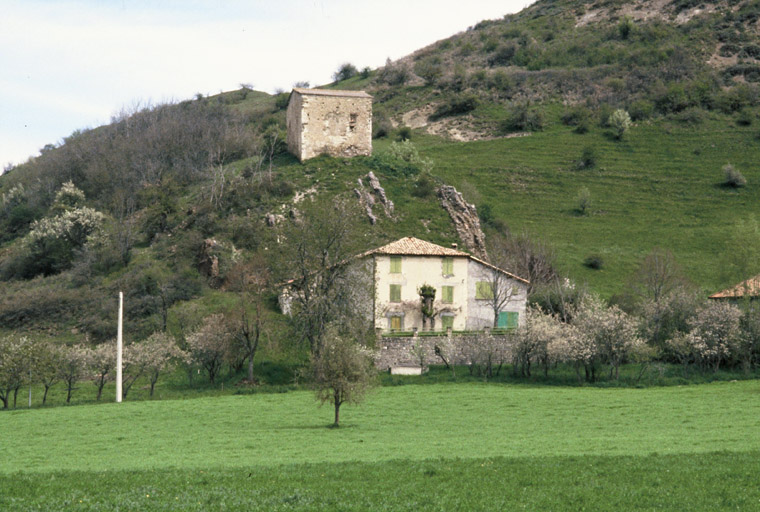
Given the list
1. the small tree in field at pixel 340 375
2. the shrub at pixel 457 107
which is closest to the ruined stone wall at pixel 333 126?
the shrub at pixel 457 107

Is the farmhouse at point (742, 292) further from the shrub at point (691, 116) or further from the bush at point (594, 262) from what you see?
the shrub at point (691, 116)

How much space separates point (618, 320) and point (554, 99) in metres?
84.9

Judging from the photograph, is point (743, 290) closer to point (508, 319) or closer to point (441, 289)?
point (508, 319)

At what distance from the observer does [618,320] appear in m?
45.4

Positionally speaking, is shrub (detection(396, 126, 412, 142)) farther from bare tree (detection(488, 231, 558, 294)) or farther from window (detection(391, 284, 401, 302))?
window (detection(391, 284, 401, 302))

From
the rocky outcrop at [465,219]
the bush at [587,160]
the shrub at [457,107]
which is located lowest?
the rocky outcrop at [465,219]

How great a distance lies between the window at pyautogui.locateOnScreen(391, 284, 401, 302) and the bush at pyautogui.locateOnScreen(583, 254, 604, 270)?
2288 cm

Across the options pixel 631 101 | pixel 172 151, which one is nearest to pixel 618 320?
pixel 172 151

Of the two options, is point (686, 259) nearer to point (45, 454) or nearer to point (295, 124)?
point (295, 124)

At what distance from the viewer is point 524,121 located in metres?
112

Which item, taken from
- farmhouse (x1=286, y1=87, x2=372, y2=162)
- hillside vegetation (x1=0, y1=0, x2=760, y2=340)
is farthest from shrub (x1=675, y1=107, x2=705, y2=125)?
farmhouse (x1=286, y1=87, x2=372, y2=162)

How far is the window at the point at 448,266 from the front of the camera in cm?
5891

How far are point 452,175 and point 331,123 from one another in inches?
618

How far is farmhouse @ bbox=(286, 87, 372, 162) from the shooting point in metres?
83.6
